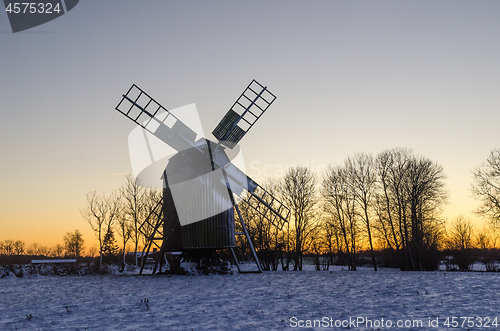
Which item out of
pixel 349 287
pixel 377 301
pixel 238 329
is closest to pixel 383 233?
pixel 349 287

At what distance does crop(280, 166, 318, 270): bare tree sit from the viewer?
1415 inches

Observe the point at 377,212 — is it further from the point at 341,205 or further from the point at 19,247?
the point at 19,247

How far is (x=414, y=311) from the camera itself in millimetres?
9367

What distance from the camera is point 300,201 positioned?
36.1 metres

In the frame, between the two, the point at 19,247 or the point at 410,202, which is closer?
the point at 410,202

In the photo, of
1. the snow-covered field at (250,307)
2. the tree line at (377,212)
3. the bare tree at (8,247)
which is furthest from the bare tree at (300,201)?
the bare tree at (8,247)

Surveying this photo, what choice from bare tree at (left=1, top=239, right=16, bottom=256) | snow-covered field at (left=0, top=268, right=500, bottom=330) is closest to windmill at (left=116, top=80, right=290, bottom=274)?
snow-covered field at (left=0, top=268, right=500, bottom=330)

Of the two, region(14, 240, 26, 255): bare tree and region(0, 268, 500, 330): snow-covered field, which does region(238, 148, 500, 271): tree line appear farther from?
region(14, 240, 26, 255): bare tree

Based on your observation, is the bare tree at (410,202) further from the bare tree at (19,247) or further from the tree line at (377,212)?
the bare tree at (19,247)

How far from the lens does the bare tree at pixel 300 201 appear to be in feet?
118

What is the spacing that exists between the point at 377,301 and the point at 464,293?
133 inches

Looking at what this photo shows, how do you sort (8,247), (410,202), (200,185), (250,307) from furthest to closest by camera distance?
(8,247)
(410,202)
(200,185)
(250,307)

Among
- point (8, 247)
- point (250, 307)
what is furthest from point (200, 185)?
point (8, 247)

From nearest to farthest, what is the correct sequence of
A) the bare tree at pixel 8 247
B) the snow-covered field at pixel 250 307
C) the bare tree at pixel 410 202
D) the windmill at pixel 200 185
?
the snow-covered field at pixel 250 307 < the windmill at pixel 200 185 < the bare tree at pixel 410 202 < the bare tree at pixel 8 247
